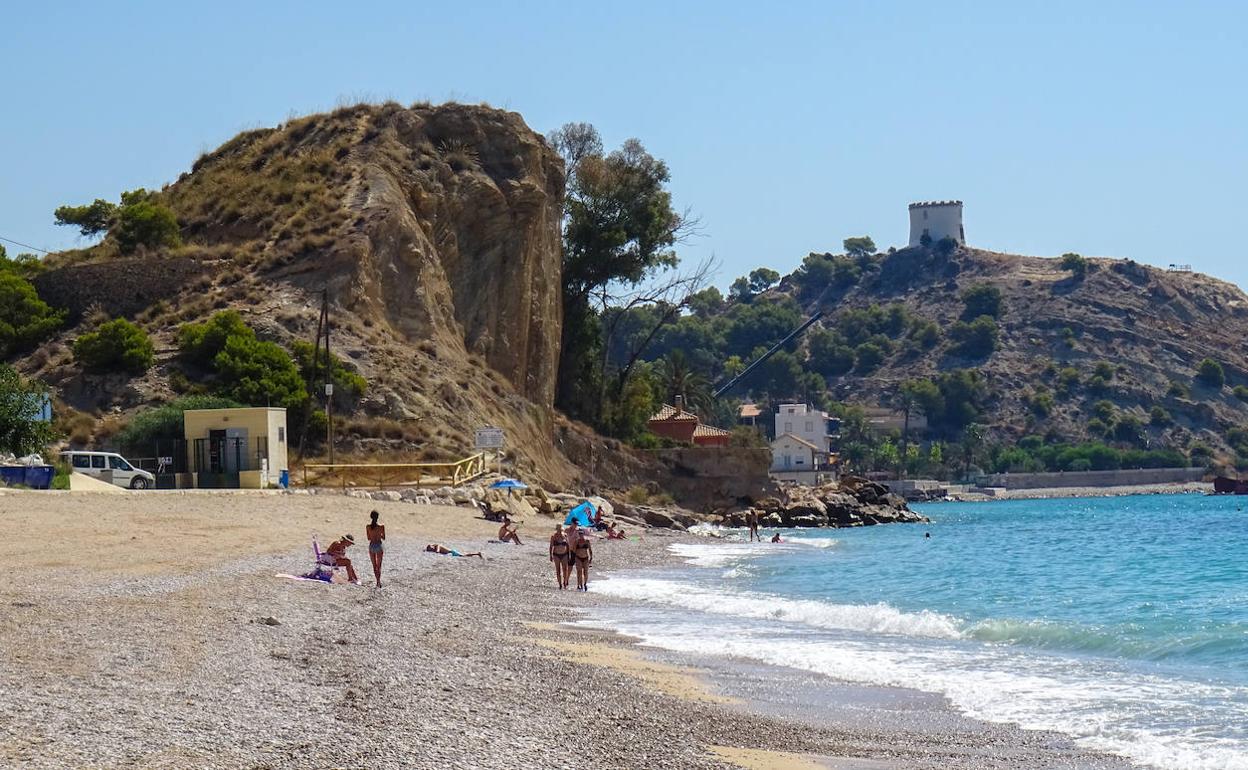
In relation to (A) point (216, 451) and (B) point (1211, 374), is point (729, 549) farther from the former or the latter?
(B) point (1211, 374)

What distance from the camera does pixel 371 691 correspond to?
1161 cm

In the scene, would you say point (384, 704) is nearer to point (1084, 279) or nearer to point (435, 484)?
point (435, 484)

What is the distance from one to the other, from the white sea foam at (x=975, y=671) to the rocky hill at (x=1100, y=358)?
14915 centimetres

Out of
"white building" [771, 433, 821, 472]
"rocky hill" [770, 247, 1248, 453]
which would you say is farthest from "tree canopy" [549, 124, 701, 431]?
"rocky hill" [770, 247, 1248, 453]

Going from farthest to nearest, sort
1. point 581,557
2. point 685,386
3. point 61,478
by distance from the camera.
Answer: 1. point 685,386
2. point 61,478
3. point 581,557

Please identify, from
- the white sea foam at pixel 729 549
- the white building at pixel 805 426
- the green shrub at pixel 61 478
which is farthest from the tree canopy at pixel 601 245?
the white building at pixel 805 426

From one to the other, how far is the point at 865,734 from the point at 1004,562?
29.9 metres

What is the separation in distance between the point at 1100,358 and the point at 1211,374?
1230 centimetres

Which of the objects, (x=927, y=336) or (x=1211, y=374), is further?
(x=927, y=336)

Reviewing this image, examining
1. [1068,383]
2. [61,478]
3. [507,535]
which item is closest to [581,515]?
[507,535]

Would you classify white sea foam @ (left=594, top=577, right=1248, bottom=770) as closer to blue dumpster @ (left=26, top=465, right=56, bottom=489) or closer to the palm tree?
blue dumpster @ (left=26, top=465, right=56, bottom=489)

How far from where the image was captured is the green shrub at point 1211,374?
170500 millimetres

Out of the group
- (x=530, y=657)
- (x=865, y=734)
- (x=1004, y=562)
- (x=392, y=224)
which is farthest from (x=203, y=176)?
(x=865, y=734)

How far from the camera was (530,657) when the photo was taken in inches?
606
